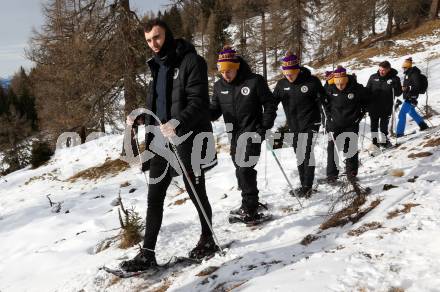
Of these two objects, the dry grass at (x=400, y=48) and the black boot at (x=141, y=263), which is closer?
the black boot at (x=141, y=263)

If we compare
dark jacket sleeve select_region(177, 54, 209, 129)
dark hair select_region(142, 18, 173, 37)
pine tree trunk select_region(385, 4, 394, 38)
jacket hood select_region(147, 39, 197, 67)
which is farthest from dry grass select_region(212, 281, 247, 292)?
pine tree trunk select_region(385, 4, 394, 38)

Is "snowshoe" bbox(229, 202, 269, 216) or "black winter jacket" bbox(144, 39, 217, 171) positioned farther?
"snowshoe" bbox(229, 202, 269, 216)

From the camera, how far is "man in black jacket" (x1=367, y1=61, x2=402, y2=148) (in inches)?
384

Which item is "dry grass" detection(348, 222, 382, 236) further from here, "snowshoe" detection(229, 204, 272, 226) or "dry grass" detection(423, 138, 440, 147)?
"dry grass" detection(423, 138, 440, 147)

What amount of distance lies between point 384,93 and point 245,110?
6.23m

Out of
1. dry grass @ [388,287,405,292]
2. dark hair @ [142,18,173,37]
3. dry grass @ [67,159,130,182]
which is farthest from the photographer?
dry grass @ [67,159,130,182]

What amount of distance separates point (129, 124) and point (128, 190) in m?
7.47

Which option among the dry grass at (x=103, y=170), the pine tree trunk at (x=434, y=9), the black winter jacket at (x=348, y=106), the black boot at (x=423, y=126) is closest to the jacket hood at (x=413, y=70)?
the black boot at (x=423, y=126)

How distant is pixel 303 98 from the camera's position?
6133 millimetres

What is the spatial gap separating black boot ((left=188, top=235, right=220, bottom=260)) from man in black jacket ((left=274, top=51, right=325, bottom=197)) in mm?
2333

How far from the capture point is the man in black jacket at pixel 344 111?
6922 millimetres

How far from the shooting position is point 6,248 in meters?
8.04

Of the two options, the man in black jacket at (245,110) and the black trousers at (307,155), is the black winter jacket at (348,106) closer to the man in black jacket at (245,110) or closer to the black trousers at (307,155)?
the black trousers at (307,155)

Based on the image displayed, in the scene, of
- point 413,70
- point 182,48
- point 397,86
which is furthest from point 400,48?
point 182,48
